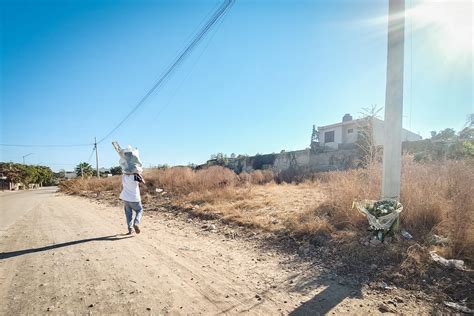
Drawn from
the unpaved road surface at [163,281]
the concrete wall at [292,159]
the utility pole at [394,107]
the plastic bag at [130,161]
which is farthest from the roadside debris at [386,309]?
the concrete wall at [292,159]

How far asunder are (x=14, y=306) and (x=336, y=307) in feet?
9.73

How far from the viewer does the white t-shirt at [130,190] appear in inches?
185

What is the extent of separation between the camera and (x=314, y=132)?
31.8 meters

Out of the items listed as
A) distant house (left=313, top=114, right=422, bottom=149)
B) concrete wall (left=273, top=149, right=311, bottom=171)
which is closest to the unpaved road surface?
concrete wall (left=273, top=149, right=311, bottom=171)

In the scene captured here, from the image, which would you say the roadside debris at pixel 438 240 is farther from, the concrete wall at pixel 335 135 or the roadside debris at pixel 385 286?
the concrete wall at pixel 335 135

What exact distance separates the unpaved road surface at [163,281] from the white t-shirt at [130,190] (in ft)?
2.56

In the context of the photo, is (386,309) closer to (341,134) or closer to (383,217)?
(383,217)

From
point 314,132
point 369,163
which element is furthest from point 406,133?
point 369,163

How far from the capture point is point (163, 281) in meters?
2.60

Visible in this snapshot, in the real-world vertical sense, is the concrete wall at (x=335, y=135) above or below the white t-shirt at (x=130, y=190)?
above

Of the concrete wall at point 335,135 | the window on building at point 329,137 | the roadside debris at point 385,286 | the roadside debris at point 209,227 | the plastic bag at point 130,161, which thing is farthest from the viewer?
the window on building at point 329,137

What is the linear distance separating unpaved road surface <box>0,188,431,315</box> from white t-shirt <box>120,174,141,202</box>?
0.78 m

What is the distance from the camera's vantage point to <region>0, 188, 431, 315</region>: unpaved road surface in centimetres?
213

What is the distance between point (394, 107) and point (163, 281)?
425 centimetres
